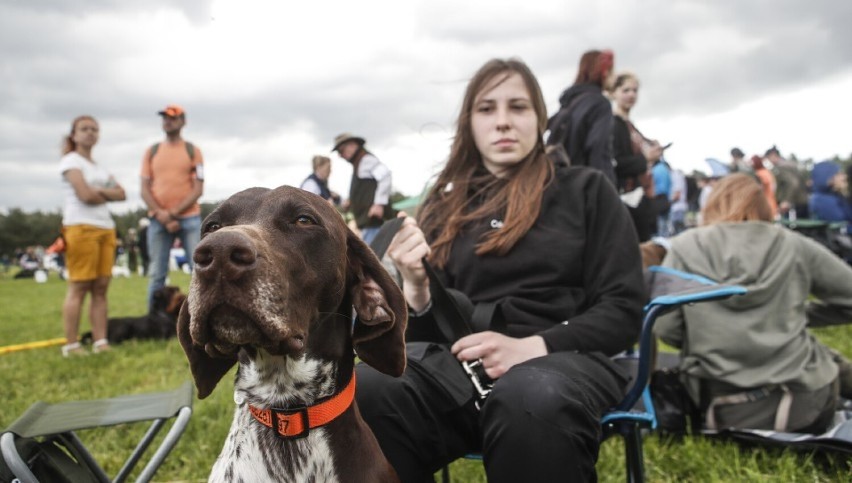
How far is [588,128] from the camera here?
187 inches

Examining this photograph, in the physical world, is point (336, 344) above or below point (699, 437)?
above

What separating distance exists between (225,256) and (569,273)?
1.50 m

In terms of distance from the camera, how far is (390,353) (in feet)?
5.71

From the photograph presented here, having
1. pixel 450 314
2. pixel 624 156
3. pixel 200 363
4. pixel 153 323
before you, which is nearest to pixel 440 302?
pixel 450 314

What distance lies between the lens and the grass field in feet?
9.75

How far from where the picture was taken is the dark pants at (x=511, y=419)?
5.67ft

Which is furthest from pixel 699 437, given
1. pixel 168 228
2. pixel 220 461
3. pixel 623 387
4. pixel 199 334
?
pixel 168 228

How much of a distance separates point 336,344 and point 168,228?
5197mm

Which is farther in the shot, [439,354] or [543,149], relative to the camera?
[543,149]

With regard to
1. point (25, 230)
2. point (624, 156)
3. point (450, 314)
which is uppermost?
point (624, 156)

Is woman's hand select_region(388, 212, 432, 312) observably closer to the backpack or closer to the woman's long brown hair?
the woman's long brown hair

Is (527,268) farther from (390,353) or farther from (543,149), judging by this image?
(390,353)

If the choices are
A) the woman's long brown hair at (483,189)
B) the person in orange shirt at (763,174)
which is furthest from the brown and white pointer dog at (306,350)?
the person in orange shirt at (763,174)

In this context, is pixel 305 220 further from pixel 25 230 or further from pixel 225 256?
pixel 25 230
